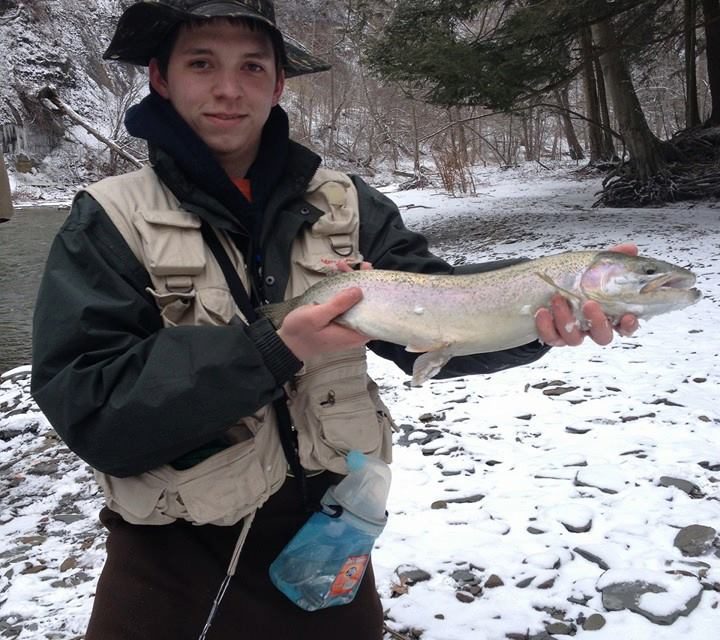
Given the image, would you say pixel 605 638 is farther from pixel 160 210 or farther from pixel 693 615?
pixel 160 210

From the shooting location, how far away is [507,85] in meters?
11.1

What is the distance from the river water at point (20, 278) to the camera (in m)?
8.82

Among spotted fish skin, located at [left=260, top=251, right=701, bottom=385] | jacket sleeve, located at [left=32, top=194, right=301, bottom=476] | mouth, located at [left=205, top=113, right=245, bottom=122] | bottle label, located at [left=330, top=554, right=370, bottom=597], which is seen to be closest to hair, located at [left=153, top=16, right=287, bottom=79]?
mouth, located at [left=205, top=113, right=245, bottom=122]

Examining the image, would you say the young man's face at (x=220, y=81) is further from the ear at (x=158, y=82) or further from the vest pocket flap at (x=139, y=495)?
the vest pocket flap at (x=139, y=495)

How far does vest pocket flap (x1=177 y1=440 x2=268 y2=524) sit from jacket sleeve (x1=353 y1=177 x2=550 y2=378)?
2.55 ft

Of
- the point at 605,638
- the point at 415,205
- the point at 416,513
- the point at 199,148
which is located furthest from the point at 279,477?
the point at 415,205

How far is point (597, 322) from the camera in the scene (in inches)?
76.1

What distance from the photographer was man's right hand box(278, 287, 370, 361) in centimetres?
161

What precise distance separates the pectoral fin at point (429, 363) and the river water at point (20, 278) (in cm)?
743

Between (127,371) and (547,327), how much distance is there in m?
1.24

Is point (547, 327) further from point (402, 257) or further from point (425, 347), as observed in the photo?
point (402, 257)

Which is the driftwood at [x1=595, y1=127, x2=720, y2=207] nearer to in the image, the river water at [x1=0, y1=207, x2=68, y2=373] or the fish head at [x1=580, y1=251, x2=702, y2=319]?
the river water at [x1=0, y1=207, x2=68, y2=373]

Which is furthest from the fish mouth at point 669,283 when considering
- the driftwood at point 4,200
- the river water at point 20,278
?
the river water at point 20,278

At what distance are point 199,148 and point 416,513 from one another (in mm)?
2434
